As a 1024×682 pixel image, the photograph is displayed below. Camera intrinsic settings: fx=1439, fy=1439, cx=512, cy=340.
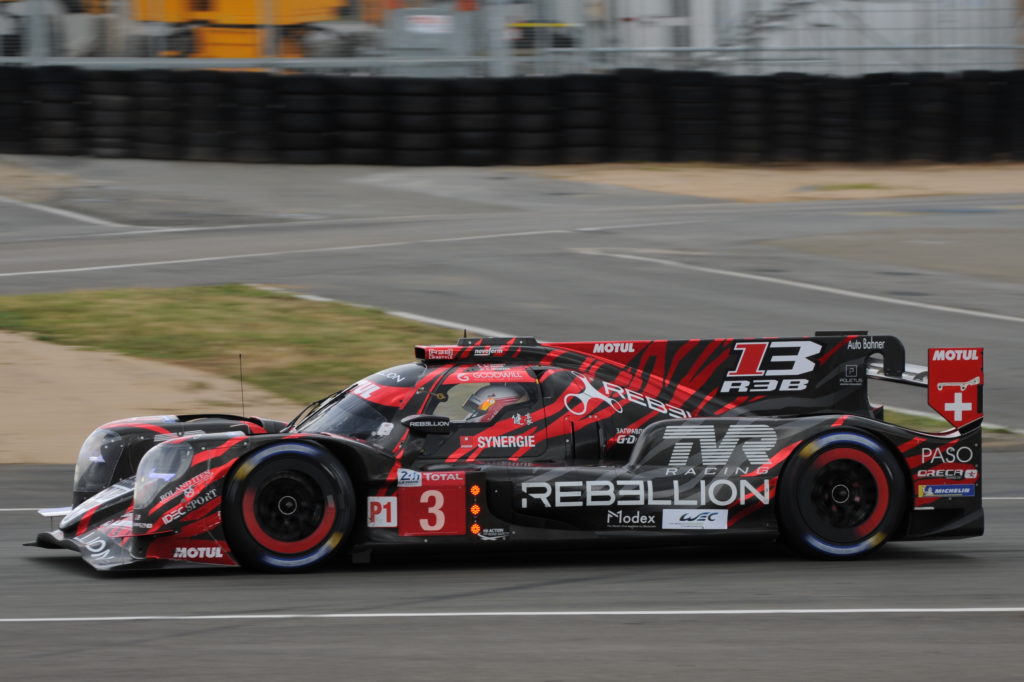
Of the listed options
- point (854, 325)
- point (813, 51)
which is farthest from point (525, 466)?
point (813, 51)

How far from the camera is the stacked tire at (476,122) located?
27000 millimetres

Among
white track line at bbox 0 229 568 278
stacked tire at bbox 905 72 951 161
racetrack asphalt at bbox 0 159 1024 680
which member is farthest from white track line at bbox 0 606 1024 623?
stacked tire at bbox 905 72 951 161

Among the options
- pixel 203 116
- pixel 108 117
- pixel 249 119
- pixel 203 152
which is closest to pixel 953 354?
pixel 249 119

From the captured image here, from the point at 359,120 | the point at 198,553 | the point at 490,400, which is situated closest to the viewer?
the point at 198,553

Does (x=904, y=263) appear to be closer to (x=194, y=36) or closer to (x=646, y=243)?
(x=646, y=243)

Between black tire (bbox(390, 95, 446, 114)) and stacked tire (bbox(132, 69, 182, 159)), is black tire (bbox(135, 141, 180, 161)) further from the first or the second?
black tire (bbox(390, 95, 446, 114))

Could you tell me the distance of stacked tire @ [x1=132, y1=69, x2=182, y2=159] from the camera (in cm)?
2628

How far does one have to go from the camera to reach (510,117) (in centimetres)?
2772

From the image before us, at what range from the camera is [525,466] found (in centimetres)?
816

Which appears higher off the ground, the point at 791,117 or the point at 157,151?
the point at 791,117

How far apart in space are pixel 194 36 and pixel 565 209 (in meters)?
9.53

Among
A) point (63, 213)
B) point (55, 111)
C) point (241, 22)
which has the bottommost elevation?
point (63, 213)

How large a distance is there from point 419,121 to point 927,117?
10573 millimetres

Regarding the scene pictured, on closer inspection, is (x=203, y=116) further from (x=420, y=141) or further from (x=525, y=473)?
(x=525, y=473)
